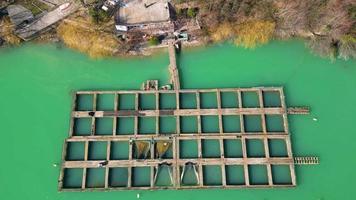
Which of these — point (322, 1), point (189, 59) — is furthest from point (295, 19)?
point (189, 59)

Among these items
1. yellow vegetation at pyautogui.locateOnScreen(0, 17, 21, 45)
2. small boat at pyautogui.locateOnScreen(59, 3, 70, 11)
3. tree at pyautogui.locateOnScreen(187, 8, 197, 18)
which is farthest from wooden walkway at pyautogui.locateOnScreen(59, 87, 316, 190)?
yellow vegetation at pyautogui.locateOnScreen(0, 17, 21, 45)

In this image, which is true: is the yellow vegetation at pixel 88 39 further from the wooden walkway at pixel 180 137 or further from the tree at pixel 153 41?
the wooden walkway at pixel 180 137

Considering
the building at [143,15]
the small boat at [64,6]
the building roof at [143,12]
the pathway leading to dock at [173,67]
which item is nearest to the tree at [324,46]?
the pathway leading to dock at [173,67]

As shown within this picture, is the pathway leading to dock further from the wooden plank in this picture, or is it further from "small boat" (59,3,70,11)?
"small boat" (59,3,70,11)

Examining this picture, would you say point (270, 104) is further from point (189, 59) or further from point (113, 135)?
point (113, 135)

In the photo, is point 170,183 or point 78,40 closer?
point 170,183

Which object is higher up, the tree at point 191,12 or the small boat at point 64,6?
the small boat at point 64,6
